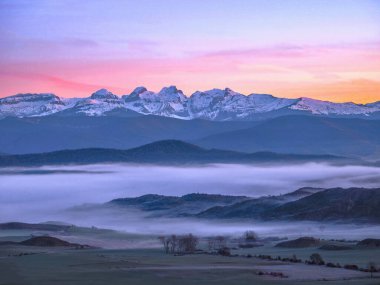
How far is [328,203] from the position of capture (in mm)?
195250

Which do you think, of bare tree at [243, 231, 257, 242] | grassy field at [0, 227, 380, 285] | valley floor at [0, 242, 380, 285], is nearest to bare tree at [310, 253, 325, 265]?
grassy field at [0, 227, 380, 285]

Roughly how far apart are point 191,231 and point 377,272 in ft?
296

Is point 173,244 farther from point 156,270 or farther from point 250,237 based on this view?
point 156,270

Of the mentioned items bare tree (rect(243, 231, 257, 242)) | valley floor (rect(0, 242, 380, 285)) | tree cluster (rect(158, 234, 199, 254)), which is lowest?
valley floor (rect(0, 242, 380, 285))

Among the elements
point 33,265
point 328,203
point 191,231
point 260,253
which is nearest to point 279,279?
point 33,265

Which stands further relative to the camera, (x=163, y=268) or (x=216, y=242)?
(x=216, y=242)

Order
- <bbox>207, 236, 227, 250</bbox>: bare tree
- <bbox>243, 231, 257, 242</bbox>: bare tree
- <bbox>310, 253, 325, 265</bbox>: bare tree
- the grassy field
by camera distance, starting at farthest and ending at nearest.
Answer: <bbox>243, 231, 257, 242</bbox>: bare tree
<bbox>207, 236, 227, 250</bbox>: bare tree
<bbox>310, 253, 325, 265</bbox>: bare tree
the grassy field

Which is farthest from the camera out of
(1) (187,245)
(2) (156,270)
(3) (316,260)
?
(1) (187,245)

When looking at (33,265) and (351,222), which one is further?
(351,222)

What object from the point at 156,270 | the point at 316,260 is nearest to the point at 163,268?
the point at 156,270

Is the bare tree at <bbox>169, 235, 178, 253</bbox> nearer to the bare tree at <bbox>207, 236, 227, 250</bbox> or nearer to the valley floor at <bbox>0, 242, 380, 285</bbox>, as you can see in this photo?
the bare tree at <bbox>207, 236, 227, 250</bbox>

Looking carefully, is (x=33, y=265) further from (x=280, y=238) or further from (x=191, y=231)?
(x=191, y=231)

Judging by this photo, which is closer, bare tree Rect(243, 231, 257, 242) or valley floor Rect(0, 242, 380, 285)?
valley floor Rect(0, 242, 380, 285)

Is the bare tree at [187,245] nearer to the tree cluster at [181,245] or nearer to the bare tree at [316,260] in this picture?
the tree cluster at [181,245]
